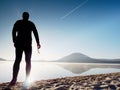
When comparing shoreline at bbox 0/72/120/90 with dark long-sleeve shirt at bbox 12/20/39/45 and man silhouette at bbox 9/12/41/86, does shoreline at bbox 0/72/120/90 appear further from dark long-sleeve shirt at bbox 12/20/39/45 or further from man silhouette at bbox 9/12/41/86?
dark long-sleeve shirt at bbox 12/20/39/45

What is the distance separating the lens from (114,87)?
688 centimetres

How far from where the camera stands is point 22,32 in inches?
331

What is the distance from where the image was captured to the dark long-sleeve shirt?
8344mm

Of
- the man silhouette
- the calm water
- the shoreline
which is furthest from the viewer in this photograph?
the calm water

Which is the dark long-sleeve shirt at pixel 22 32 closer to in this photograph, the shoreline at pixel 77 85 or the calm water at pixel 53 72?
the shoreline at pixel 77 85

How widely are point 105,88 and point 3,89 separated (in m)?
3.34

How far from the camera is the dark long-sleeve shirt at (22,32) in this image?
834 cm

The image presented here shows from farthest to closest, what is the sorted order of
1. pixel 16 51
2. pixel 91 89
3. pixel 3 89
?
pixel 16 51
pixel 3 89
pixel 91 89

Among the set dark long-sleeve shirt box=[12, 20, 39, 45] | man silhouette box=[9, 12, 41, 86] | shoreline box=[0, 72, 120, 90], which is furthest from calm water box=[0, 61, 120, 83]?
dark long-sleeve shirt box=[12, 20, 39, 45]

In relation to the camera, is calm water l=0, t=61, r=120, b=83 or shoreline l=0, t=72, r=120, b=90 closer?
shoreline l=0, t=72, r=120, b=90

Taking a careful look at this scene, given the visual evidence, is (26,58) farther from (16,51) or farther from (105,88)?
(105,88)

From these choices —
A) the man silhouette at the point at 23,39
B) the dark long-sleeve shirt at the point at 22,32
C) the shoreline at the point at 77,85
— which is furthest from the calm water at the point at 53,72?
the dark long-sleeve shirt at the point at 22,32

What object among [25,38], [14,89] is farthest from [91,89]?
[25,38]

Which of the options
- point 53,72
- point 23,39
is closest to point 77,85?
point 23,39
